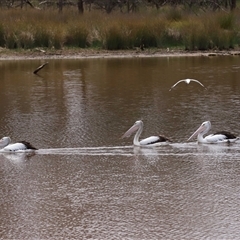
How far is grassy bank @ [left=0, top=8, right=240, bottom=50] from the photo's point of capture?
2508 cm

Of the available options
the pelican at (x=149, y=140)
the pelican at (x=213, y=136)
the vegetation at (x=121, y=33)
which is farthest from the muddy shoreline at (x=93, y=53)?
the pelican at (x=213, y=136)

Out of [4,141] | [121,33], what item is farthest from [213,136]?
[121,33]

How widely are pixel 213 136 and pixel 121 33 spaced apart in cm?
1475

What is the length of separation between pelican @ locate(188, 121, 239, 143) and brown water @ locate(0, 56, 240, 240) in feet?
0.36

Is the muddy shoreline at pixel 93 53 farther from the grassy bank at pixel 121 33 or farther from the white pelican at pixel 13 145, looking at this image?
the white pelican at pixel 13 145

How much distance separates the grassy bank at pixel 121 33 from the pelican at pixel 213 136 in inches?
566

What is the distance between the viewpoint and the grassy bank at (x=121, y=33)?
2508 cm

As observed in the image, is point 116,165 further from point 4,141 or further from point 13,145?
point 4,141

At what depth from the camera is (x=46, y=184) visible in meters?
8.84

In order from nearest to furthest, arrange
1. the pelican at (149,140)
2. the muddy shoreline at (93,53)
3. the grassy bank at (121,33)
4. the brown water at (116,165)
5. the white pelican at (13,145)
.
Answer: the brown water at (116,165), the white pelican at (13,145), the pelican at (149,140), the muddy shoreline at (93,53), the grassy bank at (121,33)

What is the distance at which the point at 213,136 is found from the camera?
10.8 metres

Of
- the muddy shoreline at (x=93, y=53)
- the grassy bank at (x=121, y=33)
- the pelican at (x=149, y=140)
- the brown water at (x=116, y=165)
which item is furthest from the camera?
the grassy bank at (x=121, y=33)

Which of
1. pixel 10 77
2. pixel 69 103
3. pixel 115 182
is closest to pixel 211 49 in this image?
pixel 10 77

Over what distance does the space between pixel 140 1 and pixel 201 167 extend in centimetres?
3035
